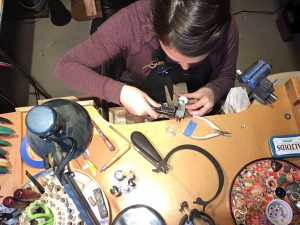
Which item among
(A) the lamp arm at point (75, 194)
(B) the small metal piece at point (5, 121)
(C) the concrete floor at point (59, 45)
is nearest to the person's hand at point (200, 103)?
(A) the lamp arm at point (75, 194)

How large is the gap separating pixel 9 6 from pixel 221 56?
5.11 ft

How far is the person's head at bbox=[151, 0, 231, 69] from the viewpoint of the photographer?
0.72 metres

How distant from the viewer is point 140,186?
91 cm

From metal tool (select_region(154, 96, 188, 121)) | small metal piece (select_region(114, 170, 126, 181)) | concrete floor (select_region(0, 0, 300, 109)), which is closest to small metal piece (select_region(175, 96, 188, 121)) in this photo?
metal tool (select_region(154, 96, 188, 121))

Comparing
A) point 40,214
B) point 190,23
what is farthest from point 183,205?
point 190,23

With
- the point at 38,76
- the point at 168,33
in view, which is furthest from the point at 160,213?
the point at 38,76

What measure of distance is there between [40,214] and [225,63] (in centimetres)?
77

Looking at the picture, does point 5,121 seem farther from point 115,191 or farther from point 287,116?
point 287,116

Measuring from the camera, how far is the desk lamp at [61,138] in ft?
2.13

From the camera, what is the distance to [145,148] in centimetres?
92

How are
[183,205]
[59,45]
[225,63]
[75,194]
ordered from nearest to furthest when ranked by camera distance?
1. [75,194]
2. [183,205]
3. [225,63]
4. [59,45]

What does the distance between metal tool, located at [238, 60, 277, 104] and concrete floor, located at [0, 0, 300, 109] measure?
974 millimetres

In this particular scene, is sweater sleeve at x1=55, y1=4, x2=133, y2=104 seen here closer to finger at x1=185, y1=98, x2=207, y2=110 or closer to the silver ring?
finger at x1=185, y1=98, x2=207, y2=110

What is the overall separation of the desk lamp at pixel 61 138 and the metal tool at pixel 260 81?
20.1 inches
